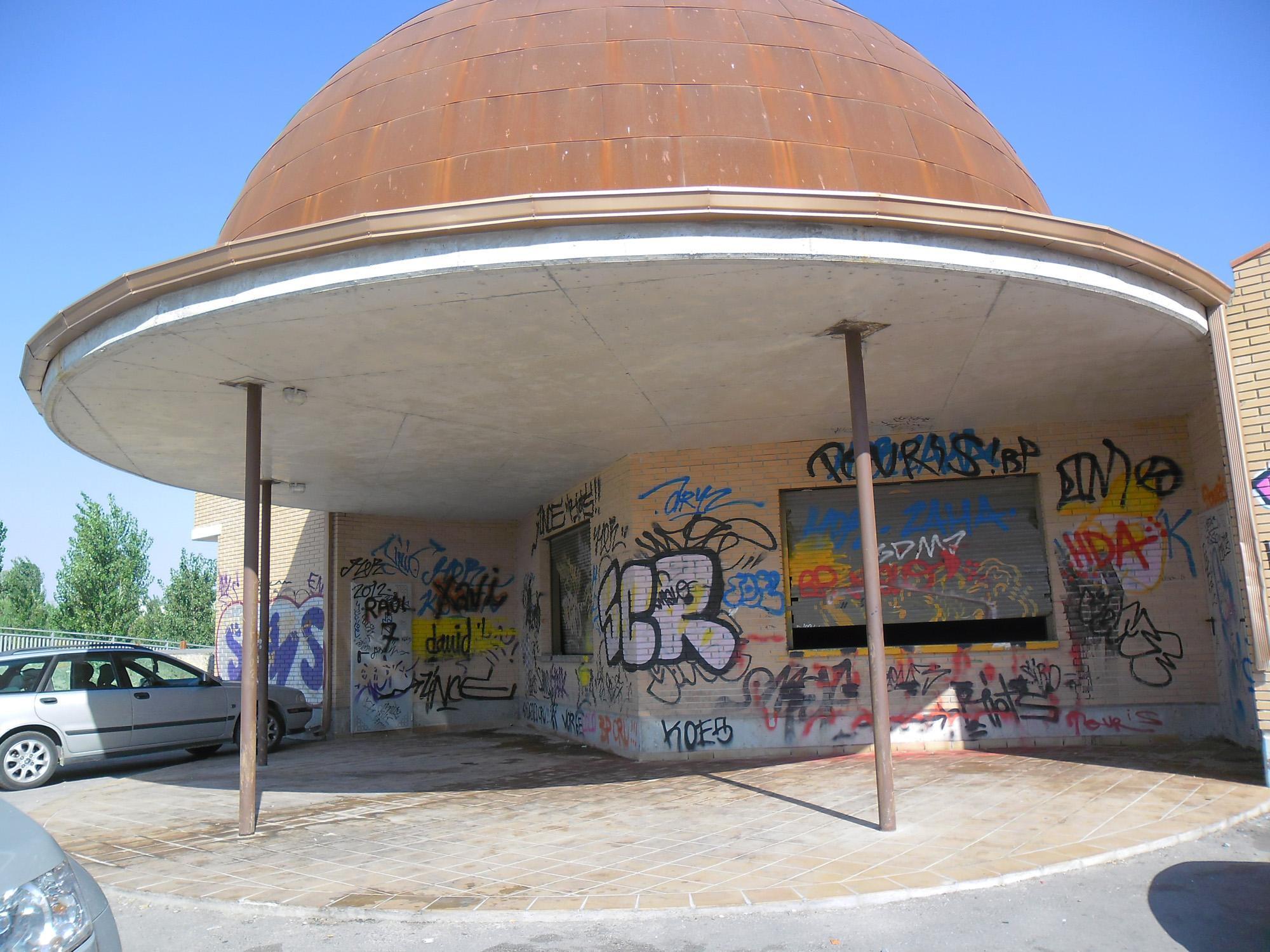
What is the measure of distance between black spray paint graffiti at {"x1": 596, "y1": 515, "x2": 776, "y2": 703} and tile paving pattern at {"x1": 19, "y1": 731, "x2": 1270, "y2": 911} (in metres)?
1.16

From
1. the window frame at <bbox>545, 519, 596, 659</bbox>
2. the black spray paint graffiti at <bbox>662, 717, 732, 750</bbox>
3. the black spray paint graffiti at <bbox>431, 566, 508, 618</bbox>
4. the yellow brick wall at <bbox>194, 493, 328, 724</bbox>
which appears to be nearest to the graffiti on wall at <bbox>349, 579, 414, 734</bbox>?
the black spray paint graffiti at <bbox>431, 566, 508, 618</bbox>

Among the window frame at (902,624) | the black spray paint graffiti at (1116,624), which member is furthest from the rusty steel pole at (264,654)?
the black spray paint graffiti at (1116,624)

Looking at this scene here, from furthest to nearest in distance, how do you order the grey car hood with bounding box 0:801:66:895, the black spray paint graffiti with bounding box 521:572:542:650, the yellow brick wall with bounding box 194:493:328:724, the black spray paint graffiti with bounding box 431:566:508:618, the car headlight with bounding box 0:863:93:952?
the yellow brick wall with bounding box 194:493:328:724 < the black spray paint graffiti with bounding box 431:566:508:618 < the black spray paint graffiti with bounding box 521:572:542:650 < the grey car hood with bounding box 0:801:66:895 < the car headlight with bounding box 0:863:93:952

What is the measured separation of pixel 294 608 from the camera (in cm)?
1648

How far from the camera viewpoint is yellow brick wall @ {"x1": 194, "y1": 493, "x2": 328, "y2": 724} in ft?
51.6

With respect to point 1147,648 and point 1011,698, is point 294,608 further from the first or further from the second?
point 1147,648

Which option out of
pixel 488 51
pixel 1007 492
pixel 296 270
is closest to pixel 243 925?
pixel 296 270

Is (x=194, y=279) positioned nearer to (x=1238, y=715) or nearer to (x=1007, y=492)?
(x=1007, y=492)

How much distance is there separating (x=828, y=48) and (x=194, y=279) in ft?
18.3

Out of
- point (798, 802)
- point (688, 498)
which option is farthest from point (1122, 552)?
point (798, 802)

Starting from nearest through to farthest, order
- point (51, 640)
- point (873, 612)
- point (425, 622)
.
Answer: point (873, 612) < point (425, 622) < point (51, 640)

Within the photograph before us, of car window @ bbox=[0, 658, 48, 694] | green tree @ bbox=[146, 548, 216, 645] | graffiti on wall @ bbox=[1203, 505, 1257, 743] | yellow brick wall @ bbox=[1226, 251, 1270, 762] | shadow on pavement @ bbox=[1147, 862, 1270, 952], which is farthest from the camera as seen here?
green tree @ bbox=[146, 548, 216, 645]

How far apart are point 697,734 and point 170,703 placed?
6.93m

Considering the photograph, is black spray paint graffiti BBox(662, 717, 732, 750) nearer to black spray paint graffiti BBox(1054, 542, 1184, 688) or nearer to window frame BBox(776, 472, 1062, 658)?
window frame BBox(776, 472, 1062, 658)
